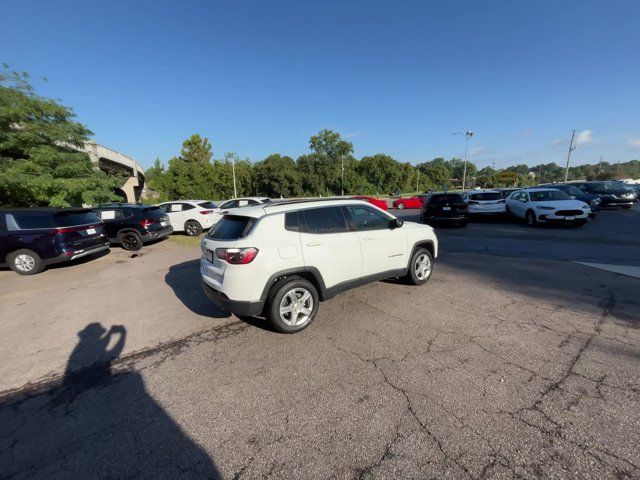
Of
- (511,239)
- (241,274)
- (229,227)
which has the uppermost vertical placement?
(229,227)

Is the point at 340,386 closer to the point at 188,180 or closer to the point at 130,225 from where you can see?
the point at 130,225

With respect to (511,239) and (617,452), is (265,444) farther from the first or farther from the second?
(511,239)

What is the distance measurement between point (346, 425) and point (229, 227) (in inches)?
110

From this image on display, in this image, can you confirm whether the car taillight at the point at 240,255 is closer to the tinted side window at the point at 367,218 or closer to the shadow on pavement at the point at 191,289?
the shadow on pavement at the point at 191,289

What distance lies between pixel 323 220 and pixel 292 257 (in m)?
0.79

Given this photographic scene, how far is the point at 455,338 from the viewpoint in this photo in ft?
11.4

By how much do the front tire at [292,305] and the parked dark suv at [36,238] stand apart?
22.6 feet

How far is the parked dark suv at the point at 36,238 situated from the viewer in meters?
6.93

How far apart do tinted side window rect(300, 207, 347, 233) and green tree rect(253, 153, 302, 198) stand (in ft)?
156

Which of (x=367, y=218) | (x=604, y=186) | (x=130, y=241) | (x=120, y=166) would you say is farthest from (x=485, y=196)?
(x=120, y=166)

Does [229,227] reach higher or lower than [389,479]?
higher

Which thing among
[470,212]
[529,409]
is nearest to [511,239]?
[470,212]

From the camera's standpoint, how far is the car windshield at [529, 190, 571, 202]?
12.5 metres

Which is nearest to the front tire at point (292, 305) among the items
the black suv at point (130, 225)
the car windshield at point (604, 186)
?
the black suv at point (130, 225)
